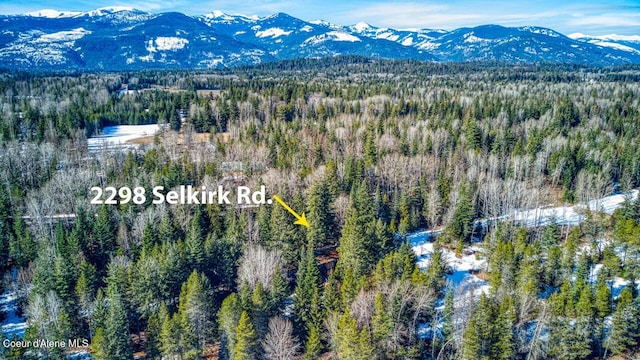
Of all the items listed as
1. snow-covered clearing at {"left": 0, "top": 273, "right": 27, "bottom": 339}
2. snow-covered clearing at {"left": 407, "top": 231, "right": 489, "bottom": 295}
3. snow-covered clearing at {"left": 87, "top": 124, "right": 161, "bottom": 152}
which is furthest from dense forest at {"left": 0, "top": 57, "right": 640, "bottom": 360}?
snow-covered clearing at {"left": 87, "top": 124, "right": 161, "bottom": 152}

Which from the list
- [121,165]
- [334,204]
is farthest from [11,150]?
[334,204]

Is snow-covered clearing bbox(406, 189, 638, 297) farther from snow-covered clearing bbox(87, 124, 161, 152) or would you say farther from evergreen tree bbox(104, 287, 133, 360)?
snow-covered clearing bbox(87, 124, 161, 152)

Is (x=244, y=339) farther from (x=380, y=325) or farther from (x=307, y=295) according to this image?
(x=380, y=325)

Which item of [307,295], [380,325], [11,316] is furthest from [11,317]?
[380,325]

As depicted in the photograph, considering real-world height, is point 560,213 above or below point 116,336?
above

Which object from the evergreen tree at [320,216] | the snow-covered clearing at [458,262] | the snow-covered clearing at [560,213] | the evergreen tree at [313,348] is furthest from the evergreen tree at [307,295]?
the snow-covered clearing at [560,213]

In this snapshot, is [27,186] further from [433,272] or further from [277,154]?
[433,272]
